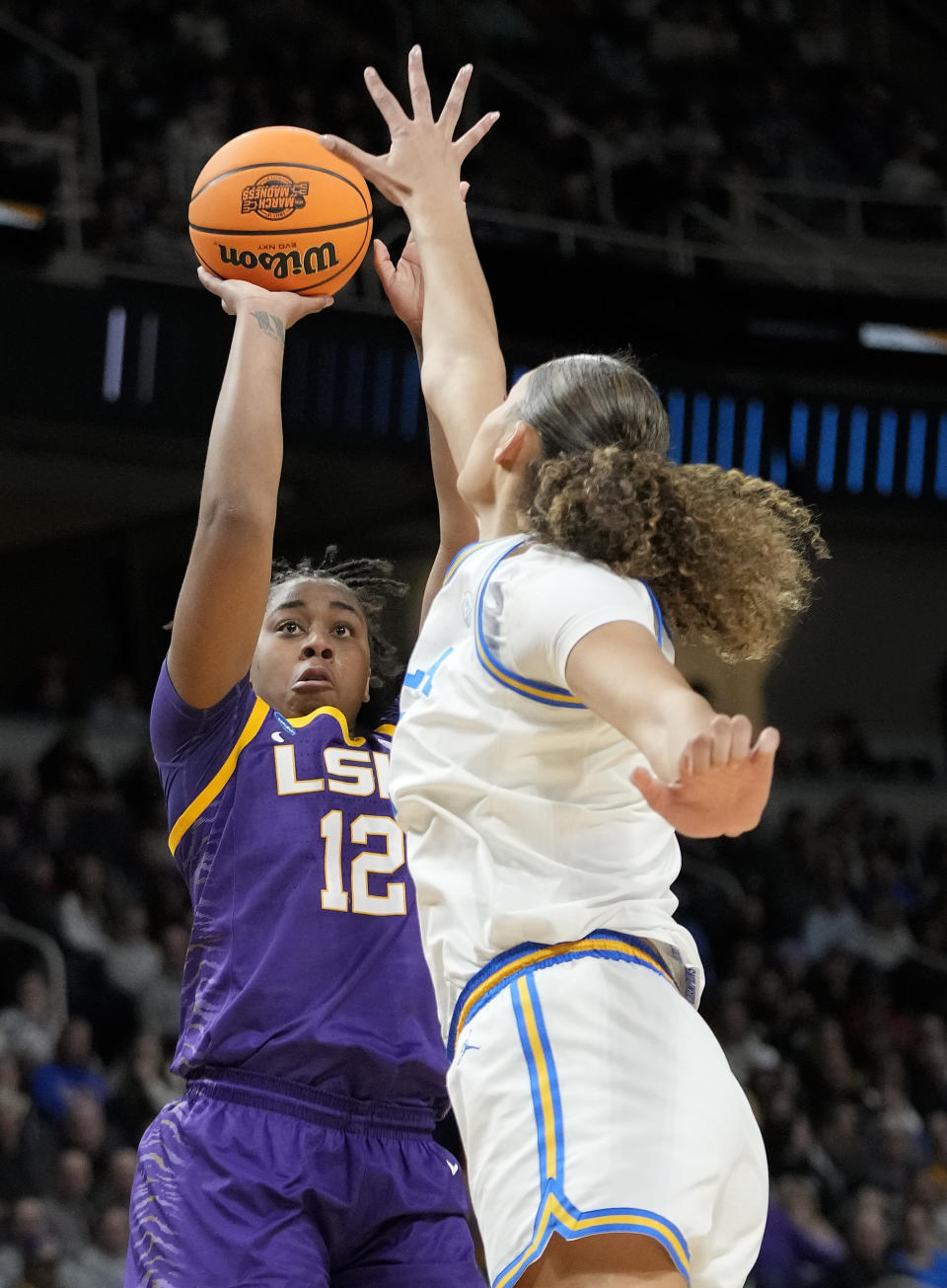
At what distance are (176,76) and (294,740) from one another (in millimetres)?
10045

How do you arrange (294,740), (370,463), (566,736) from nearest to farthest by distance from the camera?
(566,736)
(294,740)
(370,463)

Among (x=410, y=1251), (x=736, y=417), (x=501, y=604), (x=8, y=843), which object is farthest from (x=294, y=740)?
(x=736, y=417)

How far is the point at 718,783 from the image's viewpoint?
6.06 feet

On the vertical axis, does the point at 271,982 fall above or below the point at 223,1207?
above

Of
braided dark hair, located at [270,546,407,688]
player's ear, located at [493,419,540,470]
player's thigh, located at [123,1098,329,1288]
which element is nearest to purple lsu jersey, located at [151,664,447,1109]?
player's thigh, located at [123,1098,329,1288]

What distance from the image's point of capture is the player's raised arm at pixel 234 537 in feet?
9.48

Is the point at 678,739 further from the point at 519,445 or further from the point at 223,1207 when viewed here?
the point at 223,1207

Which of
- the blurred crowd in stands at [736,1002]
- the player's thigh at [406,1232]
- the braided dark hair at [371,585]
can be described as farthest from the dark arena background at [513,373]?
the player's thigh at [406,1232]

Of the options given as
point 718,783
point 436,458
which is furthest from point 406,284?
point 718,783

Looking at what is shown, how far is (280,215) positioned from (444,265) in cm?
71

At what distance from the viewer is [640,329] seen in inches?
481

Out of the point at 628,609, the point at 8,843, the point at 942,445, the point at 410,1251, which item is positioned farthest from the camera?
the point at 942,445

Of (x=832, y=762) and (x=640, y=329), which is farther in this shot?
(x=832, y=762)

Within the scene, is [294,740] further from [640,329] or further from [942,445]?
[942,445]
